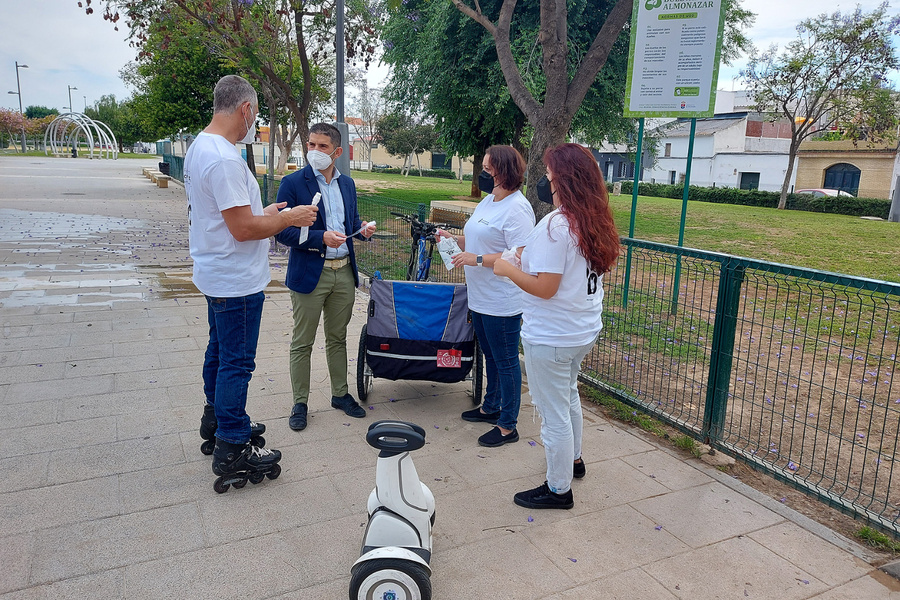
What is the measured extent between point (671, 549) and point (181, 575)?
2157 millimetres

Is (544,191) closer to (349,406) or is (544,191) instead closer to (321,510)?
(321,510)

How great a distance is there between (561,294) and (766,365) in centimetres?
245

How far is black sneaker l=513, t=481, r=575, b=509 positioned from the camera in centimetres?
320

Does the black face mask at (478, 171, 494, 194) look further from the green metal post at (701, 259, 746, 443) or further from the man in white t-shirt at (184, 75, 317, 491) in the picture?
the green metal post at (701, 259, 746, 443)

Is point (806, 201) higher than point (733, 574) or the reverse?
higher

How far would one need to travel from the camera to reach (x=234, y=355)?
3.18m

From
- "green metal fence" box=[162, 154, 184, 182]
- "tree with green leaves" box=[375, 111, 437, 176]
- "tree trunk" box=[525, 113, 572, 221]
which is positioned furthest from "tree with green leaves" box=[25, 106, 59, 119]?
"tree trunk" box=[525, 113, 572, 221]

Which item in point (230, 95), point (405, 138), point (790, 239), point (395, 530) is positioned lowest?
point (395, 530)

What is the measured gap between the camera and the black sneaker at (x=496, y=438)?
3.94 metres

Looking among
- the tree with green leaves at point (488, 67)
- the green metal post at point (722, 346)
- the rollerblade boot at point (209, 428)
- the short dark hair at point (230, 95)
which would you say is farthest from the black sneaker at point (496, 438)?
the tree with green leaves at point (488, 67)

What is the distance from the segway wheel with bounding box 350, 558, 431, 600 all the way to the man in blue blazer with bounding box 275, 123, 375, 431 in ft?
6.06

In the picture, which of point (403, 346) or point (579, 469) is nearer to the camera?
point (579, 469)

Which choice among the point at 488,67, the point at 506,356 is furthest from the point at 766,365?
the point at 488,67

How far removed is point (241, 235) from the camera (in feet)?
9.73
